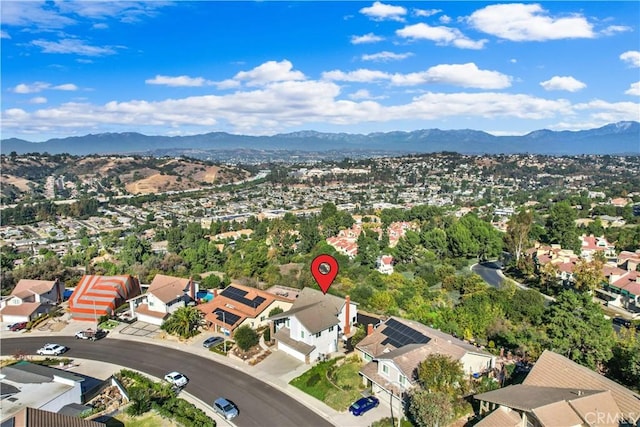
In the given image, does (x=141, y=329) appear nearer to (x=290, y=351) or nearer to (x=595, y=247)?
(x=290, y=351)

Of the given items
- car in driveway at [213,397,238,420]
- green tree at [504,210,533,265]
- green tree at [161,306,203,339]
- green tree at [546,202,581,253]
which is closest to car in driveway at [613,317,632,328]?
green tree at [504,210,533,265]

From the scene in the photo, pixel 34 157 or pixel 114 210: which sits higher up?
pixel 34 157

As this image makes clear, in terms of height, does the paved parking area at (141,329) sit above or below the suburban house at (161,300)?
below

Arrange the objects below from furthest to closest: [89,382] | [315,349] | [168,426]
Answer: [315,349], [89,382], [168,426]

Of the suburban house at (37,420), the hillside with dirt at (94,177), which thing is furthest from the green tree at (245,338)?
the hillside with dirt at (94,177)

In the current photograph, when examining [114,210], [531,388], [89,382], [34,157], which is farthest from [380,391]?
[34,157]

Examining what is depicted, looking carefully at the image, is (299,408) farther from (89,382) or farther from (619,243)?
(619,243)

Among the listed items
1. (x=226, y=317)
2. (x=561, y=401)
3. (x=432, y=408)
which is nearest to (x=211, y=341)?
(x=226, y=317)

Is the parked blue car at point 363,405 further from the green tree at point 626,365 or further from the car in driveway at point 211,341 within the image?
the green tree at point 626,365
